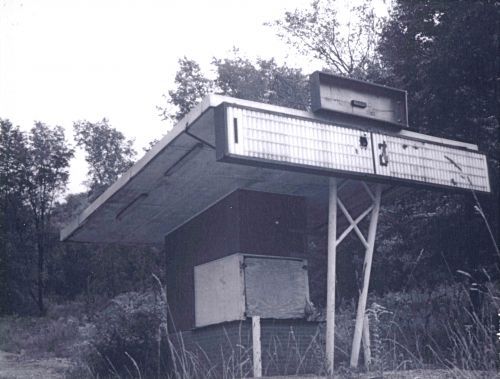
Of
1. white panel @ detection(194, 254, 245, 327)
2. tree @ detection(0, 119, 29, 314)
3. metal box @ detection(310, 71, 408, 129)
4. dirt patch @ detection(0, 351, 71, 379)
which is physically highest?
tree @ detection(0, 119, 29, 314)

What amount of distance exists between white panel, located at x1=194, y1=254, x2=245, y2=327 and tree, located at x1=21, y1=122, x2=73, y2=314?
31372mm

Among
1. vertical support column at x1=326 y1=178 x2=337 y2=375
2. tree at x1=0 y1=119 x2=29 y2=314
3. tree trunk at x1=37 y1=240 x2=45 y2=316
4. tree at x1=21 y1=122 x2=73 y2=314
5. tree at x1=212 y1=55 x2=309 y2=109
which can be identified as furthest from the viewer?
tree at x1=21 y1=122 x2=73 y2=314

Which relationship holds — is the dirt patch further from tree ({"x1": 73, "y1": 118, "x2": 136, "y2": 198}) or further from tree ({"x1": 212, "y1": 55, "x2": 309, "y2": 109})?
tree ({"x1": 73, "y1": 118, "x2": 136, "y2": 198})

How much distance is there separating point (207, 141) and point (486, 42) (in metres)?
8.84

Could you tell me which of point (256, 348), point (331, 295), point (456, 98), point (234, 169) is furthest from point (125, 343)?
point (456, 98)

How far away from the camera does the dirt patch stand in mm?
13677

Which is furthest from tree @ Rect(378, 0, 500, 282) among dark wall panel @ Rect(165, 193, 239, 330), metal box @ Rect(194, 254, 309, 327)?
dark wall panel @ Rect(165, 193, 239, 330)

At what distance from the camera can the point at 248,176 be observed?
10406 millimetres

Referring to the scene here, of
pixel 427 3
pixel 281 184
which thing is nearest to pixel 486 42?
pixel 427 3

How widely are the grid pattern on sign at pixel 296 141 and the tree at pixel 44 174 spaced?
3495 centimetres

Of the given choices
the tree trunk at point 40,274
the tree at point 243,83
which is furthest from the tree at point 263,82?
the tree trunk at point 40,274

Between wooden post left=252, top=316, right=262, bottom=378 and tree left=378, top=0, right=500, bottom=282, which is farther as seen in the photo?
tree left=378, top=0, right=500, bottom=282

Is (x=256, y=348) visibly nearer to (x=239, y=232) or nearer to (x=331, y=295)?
(x=331, y=295)

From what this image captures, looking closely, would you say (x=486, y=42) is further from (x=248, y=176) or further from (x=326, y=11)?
(x=326, y=11)
